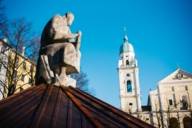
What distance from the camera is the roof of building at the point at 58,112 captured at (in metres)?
2.97

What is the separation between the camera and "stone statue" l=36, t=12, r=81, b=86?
4910 millimetres

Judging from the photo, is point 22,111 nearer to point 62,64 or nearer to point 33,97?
point 33,97

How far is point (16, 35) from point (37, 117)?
1670 cm

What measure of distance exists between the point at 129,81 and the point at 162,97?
8.42 m

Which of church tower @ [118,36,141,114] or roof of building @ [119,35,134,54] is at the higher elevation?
roof of building @ [119,35,134,54]

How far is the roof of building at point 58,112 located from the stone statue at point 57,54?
1.80ft

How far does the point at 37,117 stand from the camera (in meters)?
3.05

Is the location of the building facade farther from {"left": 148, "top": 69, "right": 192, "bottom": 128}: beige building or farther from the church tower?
{"left": 148, "top": 69, "right": 192, "bottom": 128}: beige building

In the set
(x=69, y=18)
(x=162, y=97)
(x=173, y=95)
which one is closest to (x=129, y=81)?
(x=162, y=97)

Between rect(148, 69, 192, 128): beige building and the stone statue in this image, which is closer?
the stone statue

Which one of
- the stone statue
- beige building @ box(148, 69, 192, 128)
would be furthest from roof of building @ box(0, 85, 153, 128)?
beige building @ box(148, 69, 192, 128)

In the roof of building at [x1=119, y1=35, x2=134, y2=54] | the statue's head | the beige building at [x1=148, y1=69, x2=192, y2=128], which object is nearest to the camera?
the statue's head

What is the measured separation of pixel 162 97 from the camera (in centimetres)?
5438

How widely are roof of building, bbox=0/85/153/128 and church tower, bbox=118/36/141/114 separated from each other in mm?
50608
